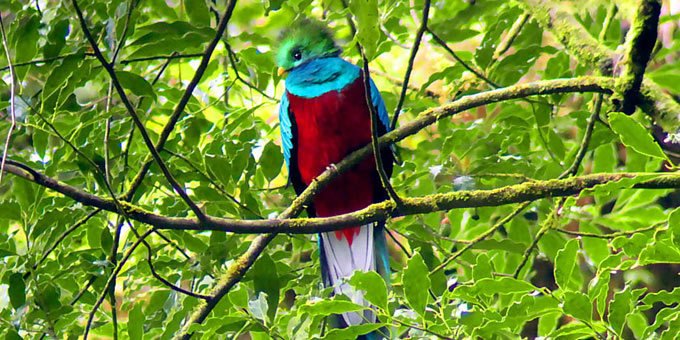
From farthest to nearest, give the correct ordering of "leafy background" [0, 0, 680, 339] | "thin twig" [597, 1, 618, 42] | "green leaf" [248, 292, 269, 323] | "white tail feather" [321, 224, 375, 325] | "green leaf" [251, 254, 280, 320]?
1. "white tail feather" [321, 224, 375, 325]
2. "thin twig" [597, 1, 618, 42]
3. "green leaf" [251, 254, 280, 320]
4. "green leaf" [248, 292, 269, 323]
5. "leafy background" [0, 0, 680, 339]

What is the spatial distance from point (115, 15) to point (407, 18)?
1275 millimetres

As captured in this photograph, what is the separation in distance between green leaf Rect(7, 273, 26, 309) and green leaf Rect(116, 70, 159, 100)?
53cm

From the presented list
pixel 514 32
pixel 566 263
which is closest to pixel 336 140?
pixel 514 32

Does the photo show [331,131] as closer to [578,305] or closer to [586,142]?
[586,142]

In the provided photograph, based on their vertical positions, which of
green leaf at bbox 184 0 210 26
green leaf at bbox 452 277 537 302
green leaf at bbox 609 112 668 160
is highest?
green leaf at bbox 184 0 210 26

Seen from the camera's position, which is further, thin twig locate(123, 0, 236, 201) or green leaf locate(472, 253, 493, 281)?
thin twig locate(123, 0, 236, 201)

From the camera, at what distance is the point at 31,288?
6.95 ft

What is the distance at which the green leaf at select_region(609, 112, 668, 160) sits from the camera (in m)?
1.60

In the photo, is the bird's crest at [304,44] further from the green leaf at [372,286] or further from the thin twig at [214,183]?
the green leaf at [372,286]

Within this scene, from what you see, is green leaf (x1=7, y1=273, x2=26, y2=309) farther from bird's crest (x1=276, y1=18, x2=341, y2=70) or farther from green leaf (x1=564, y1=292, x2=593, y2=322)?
bird's crest (x1=276, y1=18, x2=341, y2=70)

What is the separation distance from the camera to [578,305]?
1.54m

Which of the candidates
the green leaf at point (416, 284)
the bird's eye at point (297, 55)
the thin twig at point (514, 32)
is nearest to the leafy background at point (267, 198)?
the green leaf at point (416, 284)

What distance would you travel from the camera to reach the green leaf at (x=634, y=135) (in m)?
1.60

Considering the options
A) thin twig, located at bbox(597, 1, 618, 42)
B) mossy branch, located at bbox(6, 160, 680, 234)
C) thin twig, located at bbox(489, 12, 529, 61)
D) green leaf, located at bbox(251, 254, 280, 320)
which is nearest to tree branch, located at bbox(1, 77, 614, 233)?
mossy branch, located at bbox(6, 160, 680, 234)
